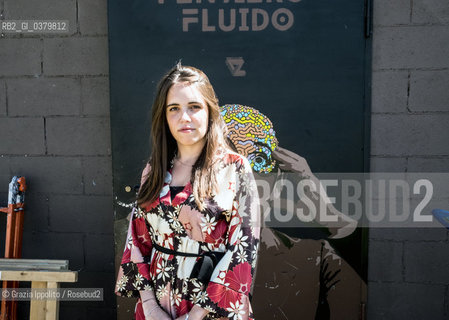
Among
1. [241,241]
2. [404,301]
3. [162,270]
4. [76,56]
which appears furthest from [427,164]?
[76,56]

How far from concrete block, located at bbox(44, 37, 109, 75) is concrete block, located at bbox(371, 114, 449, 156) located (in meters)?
1.81

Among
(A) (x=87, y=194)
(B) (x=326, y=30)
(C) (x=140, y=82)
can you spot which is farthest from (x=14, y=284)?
(B) (x=326, y=30)

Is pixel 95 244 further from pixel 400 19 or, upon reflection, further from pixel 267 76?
pixel 400 19

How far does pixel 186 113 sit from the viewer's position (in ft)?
4.99

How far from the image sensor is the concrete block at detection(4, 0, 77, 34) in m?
2.64

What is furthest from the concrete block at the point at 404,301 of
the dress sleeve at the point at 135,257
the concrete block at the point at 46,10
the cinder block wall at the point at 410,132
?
the concrete block at the point at 46,10

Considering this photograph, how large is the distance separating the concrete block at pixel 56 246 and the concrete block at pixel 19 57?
3.68ft

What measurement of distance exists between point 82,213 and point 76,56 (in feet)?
3.50

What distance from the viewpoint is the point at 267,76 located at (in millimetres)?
2389

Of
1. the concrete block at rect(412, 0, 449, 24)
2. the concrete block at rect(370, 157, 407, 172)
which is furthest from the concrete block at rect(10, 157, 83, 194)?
the concrete block at rect(412, 0, 449, 24)

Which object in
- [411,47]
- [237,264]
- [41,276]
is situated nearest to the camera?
[237,264]

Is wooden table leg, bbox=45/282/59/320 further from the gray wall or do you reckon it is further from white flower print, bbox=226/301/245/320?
white flower print, bbox=226/301/245/320

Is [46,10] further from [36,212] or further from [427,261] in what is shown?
[427,261]

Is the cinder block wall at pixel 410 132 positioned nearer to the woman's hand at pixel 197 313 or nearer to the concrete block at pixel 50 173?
the woman's hand at pixel 197 313
